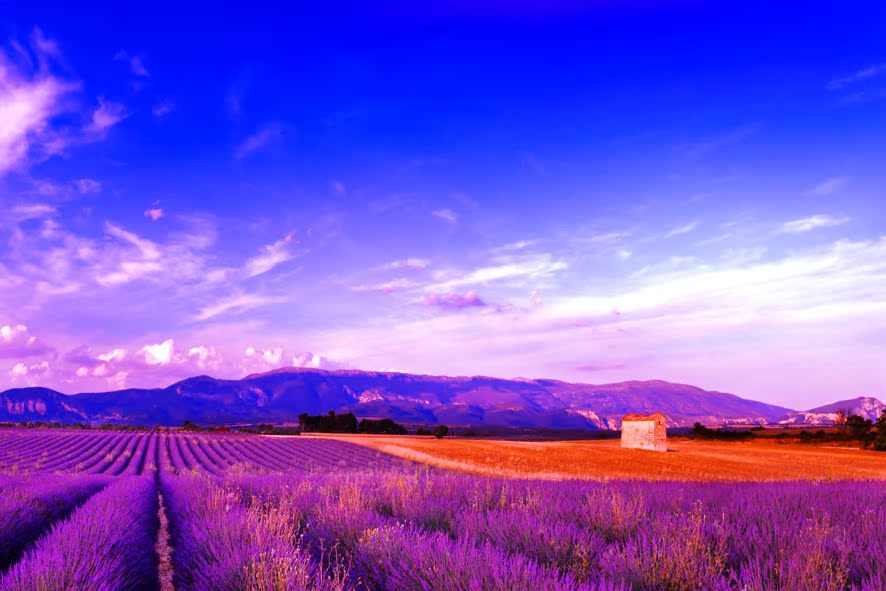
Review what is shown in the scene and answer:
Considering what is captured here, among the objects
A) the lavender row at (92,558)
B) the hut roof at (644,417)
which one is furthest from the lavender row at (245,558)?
the hut roof at (644,417)

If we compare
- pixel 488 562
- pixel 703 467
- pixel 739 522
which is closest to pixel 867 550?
pixel 739 522

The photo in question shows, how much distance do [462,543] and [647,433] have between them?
177ft

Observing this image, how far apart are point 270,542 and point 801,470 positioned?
111 ft

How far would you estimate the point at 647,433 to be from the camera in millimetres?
54188

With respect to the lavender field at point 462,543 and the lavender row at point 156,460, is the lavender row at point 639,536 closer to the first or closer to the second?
the lavender field at point 462,543

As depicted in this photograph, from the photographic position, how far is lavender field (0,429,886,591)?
3.59m

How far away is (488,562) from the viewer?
136 inches

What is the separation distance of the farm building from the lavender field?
158 feet

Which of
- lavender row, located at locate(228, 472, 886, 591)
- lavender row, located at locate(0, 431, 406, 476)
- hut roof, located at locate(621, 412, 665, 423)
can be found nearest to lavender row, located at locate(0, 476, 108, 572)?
lavender row, located at locate(228, 472, 886, 591)

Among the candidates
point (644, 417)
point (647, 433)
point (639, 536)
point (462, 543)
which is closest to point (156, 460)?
point (462, 543)

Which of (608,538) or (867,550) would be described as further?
(608,538)

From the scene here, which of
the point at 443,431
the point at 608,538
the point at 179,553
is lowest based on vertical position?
the point at 443,431

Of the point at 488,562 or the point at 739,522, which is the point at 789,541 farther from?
the point at 488,562

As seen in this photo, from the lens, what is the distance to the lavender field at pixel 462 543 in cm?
359
